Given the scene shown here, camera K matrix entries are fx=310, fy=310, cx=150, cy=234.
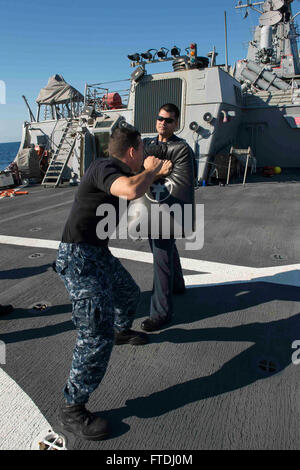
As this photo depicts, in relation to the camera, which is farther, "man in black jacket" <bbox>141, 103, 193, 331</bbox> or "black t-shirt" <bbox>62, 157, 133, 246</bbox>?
"man in black jacket" <bbox>141, 103, 193, 331</bbox>

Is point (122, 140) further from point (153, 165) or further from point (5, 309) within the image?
point (5, 309)

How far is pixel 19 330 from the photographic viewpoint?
296 centimetres

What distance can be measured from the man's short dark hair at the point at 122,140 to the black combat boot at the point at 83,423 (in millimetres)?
1585

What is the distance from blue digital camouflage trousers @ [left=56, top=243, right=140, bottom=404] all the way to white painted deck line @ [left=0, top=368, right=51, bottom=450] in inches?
10.9

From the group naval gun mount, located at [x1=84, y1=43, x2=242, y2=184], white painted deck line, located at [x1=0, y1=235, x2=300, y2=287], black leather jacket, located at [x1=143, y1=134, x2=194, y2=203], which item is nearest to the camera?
black leather jacket, located at [x1=143, y1=134, x2=194, y2=203]

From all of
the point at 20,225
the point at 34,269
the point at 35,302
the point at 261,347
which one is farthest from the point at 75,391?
the point at 20,225

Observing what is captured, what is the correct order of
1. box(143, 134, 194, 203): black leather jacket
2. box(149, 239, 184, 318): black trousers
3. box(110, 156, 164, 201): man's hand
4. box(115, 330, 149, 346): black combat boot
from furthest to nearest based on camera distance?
box(149, 239, 184, 318): black trousers < box(115, 330, 149, 346): black combat boot < box(143, 134, 194, 203): black leather jacket < box(110, 156, 164, 201): man's hand

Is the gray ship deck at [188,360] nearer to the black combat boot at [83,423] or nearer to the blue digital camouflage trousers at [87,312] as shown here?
the black combat boot at [83,423]

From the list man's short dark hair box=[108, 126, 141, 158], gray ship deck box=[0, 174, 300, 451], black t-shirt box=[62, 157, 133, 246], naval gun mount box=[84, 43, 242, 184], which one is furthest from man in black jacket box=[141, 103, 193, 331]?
naval gun mount box=[84, 43, 242, 184]

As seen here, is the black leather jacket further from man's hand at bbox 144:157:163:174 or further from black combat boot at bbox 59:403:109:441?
black combat boot at bbox 59:403:109:441

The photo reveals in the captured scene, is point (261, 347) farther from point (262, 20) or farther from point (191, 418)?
point (262, 20)

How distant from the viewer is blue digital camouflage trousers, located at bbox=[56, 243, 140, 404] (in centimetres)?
186

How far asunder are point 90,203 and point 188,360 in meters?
1.48

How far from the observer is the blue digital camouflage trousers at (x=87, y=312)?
1860 millimetres
